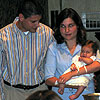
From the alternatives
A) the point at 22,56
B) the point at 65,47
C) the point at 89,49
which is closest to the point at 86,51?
the point at 89,49

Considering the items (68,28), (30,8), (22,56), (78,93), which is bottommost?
(78,93)

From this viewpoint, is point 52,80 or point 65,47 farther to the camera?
point 65,47

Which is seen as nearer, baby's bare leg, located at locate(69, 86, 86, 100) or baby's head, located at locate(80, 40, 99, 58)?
baby's bare leg, located at locate(69, 86, 86, 100)

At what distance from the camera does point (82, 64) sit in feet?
7.10

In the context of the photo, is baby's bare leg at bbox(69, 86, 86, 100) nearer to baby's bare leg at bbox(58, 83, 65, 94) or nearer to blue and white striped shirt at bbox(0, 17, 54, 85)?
baby's bare leg at bbox(58, 83, 65, 94)

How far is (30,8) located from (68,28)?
45 centimetres

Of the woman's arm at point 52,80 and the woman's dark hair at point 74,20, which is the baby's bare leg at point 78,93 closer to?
the woman's arm at point 52,80

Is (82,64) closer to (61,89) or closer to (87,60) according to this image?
(87,60)

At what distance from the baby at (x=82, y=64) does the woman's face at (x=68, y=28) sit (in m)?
0.16

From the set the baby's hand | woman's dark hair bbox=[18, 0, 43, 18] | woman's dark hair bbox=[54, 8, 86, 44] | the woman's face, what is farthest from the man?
the baby's hand

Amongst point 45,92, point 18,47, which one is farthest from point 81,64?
point 45,92

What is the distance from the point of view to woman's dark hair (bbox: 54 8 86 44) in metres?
2.12

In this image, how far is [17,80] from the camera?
235cm

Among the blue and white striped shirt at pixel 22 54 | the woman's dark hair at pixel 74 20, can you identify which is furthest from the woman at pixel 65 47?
the blue and white striped shirt at pixel 22 54
